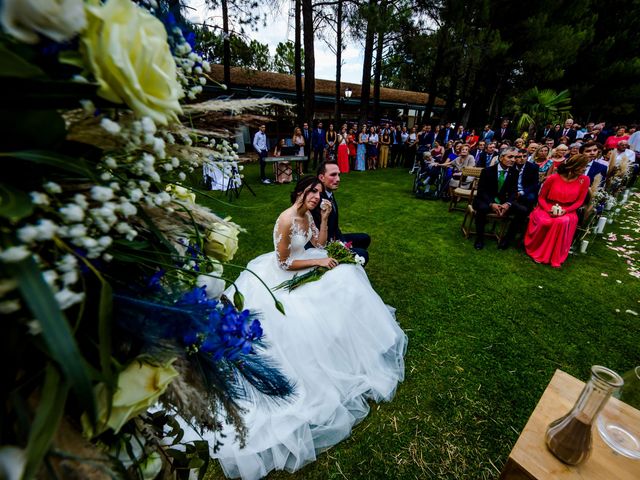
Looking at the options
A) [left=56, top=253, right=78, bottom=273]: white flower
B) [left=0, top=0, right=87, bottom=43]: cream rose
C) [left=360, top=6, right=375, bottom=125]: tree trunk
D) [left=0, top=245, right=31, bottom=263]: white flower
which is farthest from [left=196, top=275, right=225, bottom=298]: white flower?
[left=360, top=6, right=375, bottom=125]: tree trunk

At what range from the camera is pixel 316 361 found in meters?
2.40

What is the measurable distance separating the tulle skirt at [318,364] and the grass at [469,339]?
13 cm

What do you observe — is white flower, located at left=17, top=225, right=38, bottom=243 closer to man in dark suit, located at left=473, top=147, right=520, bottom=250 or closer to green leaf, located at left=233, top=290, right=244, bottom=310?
green leaf, located at left=233, top=290, right=244, bottom=310

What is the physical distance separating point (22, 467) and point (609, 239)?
885 cm

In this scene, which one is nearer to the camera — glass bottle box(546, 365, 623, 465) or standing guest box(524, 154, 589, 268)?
glass bottle box(546, 365, 623, 465)

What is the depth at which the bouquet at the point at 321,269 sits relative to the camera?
2.79 meters

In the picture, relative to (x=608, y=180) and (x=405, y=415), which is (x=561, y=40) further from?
(x=405, y=415)

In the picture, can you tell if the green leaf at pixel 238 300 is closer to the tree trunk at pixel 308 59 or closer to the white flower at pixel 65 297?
the white flower at pixel 65 297

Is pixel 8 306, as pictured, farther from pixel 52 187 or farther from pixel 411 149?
pixel 411 149

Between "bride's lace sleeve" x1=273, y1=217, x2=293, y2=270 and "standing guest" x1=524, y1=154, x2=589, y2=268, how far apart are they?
471cm

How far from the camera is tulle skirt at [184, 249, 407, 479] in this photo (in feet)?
6.59

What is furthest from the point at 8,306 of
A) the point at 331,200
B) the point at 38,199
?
the point at 331,200

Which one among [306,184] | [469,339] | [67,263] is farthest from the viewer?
[469,339]

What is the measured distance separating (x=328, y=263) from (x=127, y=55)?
8.32ft
